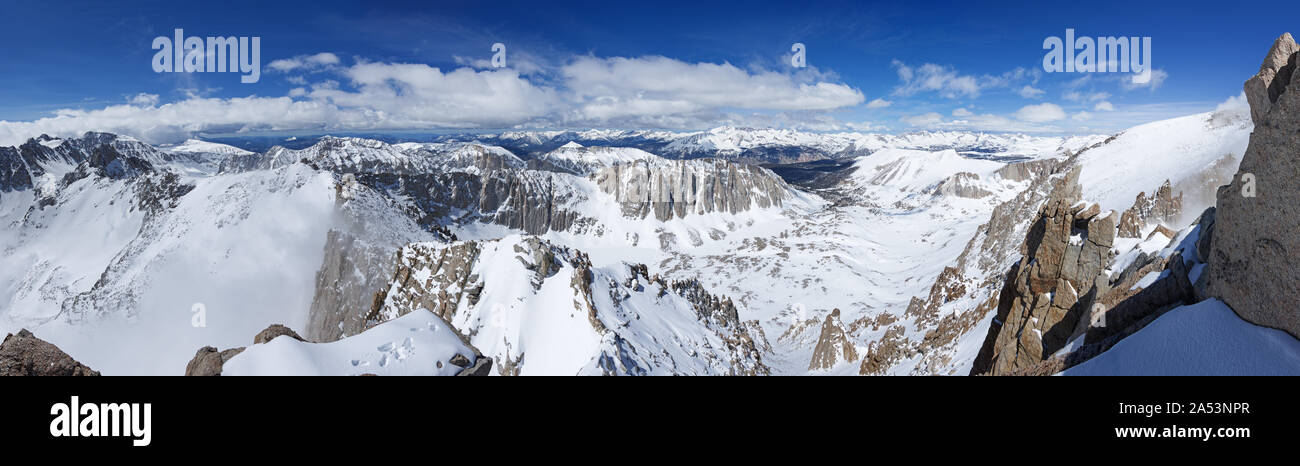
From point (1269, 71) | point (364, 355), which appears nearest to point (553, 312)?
point (364, 355)

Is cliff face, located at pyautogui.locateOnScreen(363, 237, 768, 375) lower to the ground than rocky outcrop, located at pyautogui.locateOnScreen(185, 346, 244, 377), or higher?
lower

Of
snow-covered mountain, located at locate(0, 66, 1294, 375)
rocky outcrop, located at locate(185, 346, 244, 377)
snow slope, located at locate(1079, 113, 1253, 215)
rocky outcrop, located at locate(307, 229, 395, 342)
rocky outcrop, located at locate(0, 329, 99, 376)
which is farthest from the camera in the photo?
snow slope, located at locate(1079, 113, 1253, 215)

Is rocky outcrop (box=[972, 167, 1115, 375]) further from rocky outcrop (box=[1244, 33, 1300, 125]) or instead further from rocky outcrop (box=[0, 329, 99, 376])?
rocky outcrop (box=[0, 329, 99, 376])

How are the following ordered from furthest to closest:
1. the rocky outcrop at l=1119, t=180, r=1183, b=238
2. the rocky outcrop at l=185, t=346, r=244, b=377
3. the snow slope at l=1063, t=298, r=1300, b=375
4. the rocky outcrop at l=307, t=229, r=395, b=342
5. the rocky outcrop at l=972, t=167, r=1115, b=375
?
the rocky outcrop at l=307, t=229, r=395, b=342
the rocky outcrop at l=1119, t=180, r=1183, b=238
the rocky outcrop at l=972, t=167, r=1115, b=375
the rocky outcrop at l=185, t=346, r=244, b=377
the snow slope at l=1063, t=298, r=1300, b=375

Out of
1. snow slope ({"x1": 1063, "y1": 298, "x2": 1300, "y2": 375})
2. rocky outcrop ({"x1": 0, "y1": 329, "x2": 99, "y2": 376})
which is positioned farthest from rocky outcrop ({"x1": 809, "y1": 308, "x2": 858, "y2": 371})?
rocky outcrop ({"x1": 0, "y1": 329, "x2": 99, "y2": 376})
